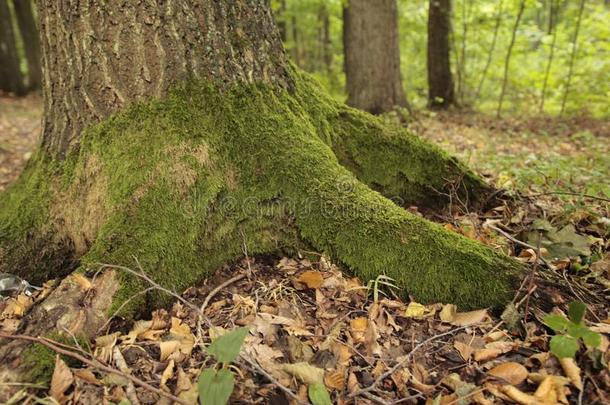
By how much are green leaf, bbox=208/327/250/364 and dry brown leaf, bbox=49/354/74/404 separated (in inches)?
27.6

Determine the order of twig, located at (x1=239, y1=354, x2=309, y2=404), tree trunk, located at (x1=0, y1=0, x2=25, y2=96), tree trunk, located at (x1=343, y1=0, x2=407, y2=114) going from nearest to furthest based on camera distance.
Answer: twig, located at (x1=239, y1=354, x2=309, y2=404) < tree trunk, located at (x1=343, y1=0, x2=407, y2=114) < tree trunk, located at (x1=0, y1=0, x2=25, y2=96)

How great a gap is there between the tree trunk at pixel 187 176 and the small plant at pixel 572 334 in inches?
17.6

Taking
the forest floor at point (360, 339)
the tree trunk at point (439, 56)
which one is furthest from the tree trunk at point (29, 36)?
the forest floor at point (360, 339)

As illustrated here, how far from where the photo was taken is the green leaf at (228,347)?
66.4 inches

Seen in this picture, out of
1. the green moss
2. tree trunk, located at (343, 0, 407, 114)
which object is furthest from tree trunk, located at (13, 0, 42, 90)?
the green moss

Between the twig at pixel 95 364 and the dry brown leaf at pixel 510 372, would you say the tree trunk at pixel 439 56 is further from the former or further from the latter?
the twig at pixel 95 364

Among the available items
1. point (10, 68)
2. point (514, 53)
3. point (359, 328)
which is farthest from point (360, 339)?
point (10, 68)

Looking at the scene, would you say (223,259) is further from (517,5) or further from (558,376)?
(517,5)

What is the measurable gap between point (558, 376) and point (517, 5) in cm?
918

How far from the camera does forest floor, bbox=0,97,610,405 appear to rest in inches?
72.9

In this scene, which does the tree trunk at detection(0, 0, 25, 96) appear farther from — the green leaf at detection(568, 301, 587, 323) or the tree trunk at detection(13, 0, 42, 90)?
the green leaf at detection(568, 301, 587, 323)

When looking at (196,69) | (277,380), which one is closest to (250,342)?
(277,380)

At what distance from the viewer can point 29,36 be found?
48.0ft

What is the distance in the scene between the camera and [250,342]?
2.11 m
